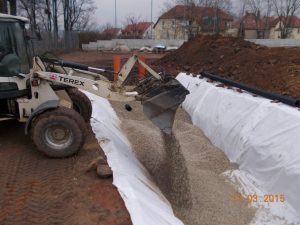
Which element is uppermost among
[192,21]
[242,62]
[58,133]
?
[192,21]

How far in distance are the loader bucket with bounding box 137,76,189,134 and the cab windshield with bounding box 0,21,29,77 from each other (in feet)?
8.01

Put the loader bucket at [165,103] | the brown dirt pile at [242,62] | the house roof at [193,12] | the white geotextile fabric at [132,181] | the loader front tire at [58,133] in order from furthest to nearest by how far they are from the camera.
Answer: the house roof at [193,12] → the brown dirt pile at [242,62] → the loader bucket at [165,103] → the loader front tire at [58,133] → the white geotextile fabric at [132,181]

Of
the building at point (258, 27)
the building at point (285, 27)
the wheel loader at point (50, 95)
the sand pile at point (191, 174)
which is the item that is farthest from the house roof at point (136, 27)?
the wheel loader at point (50, 95)

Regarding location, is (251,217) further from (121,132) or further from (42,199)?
(121,132)

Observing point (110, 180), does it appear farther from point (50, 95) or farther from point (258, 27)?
point (258, 27)

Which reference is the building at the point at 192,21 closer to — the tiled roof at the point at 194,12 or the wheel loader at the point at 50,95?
the tiled roof at the point at 194,12

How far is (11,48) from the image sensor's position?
714 cm

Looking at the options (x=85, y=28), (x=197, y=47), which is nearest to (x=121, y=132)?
(x=197, y=47)

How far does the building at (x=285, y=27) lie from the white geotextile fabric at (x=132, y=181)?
204 feet

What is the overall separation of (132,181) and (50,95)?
254 cm

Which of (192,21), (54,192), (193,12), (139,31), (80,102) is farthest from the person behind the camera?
(139,31)
